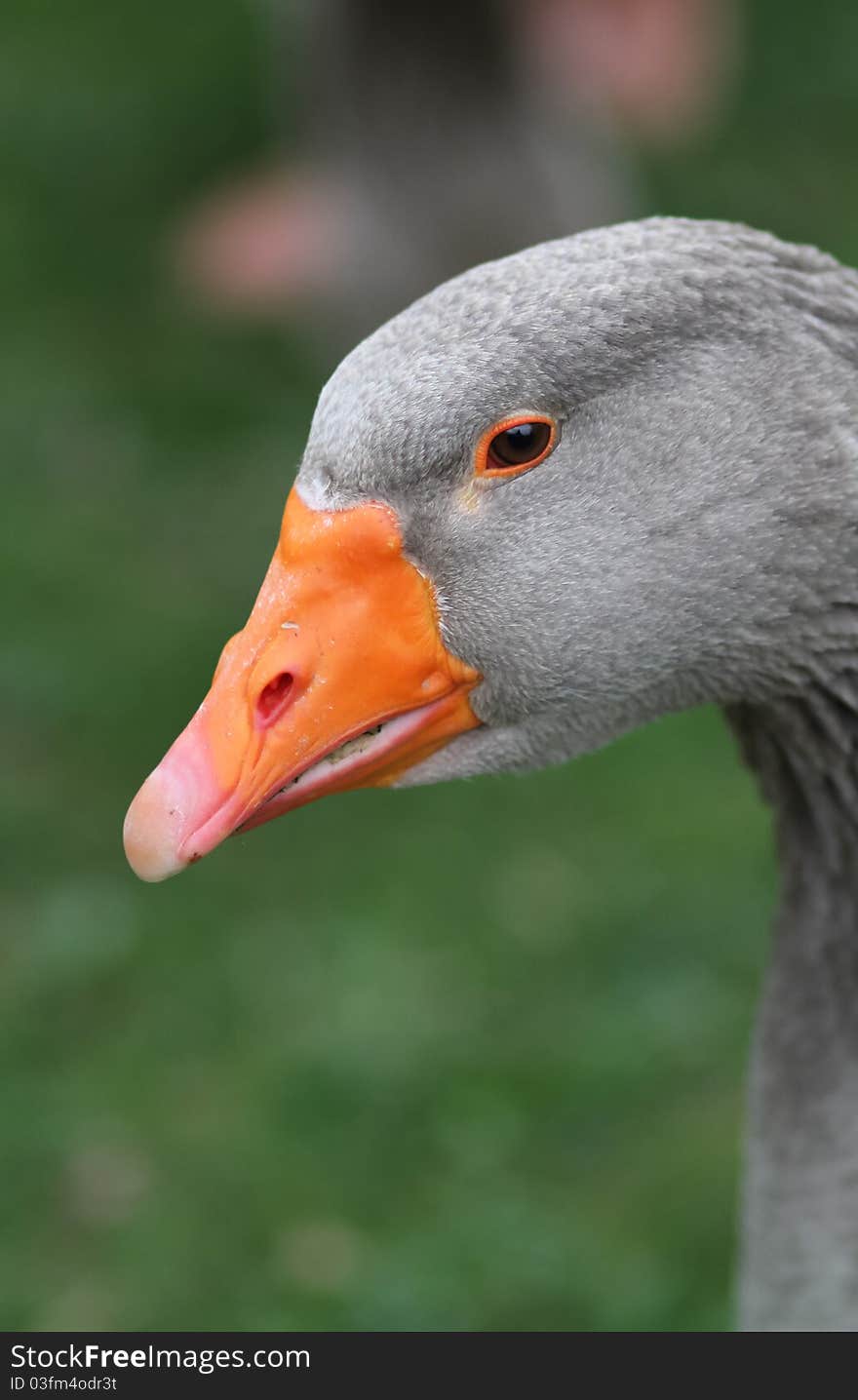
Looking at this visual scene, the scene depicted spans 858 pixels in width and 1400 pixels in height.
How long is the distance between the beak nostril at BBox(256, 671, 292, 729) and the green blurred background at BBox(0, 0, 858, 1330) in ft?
8.67

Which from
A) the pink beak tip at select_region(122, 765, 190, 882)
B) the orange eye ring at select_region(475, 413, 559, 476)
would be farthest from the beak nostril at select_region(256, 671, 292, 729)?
the orange eye ring at select_region(475, 413, 559, 476)

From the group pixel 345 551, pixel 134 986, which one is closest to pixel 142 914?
pixel 134 986

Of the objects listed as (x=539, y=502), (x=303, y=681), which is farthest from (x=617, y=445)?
(x=303, y=681)

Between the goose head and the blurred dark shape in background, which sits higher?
the blurred dark shape in background

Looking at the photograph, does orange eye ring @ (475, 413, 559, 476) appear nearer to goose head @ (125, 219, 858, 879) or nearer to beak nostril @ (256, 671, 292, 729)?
goose head @ (125, 219, 858, 879)

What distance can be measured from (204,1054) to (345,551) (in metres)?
3.28

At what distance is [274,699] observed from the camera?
278 centimetres

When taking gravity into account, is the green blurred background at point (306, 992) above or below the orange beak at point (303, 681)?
above

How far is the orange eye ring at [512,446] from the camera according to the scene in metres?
2.72

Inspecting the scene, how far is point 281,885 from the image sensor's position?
637 cm

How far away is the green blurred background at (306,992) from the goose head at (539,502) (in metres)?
2.61

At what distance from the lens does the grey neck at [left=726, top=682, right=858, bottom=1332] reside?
3.26 metres

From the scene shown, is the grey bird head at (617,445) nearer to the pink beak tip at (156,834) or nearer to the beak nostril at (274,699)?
the beak nostril at (274,699)

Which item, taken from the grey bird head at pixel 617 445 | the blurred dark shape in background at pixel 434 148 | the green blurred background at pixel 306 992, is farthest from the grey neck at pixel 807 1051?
the blurred dark shape in background at pixel 434 148
